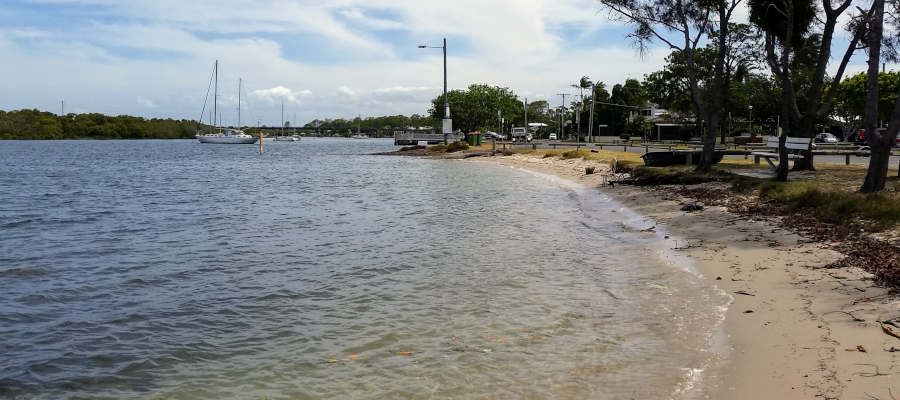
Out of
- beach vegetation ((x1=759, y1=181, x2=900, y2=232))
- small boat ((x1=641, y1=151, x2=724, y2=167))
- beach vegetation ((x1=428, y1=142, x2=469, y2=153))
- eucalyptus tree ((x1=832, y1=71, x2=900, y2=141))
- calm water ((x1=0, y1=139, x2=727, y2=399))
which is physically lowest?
calm water ((x1=0, y1=139, x2=727, y2=399))

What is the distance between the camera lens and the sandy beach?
5656 millimetres

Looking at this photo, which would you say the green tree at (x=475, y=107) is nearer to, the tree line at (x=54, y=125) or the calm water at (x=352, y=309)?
the calm water at (x=352, y=309)

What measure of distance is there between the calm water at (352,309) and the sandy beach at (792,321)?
36 cm

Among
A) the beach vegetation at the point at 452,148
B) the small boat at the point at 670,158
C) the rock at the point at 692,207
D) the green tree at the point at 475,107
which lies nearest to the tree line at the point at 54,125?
the green tree at the point at 475,107

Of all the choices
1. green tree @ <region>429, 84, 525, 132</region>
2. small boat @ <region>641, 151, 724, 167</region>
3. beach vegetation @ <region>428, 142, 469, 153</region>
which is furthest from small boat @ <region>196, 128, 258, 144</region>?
small boat @ <region>641, 151, 724, 167</region>

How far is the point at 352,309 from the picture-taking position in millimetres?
9211

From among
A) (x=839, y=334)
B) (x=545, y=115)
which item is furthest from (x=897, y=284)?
(x=545, y=115)

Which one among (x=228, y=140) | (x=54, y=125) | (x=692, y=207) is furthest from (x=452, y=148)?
(x=54, y=125)

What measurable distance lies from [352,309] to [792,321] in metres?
5.49

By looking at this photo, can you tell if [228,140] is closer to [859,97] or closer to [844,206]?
[859,97]

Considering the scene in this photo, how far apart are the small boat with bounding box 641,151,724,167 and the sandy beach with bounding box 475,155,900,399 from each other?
50.8 feet

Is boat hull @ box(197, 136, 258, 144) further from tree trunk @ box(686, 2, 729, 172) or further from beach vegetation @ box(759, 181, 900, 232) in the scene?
beach vegetation @ box(759, 181, 900, 232)

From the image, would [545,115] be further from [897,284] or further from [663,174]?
[897,284]

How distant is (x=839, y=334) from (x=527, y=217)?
1259 centimetres
